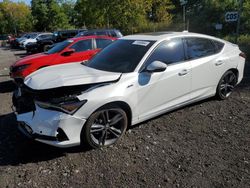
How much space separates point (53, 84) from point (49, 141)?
32.0 inches

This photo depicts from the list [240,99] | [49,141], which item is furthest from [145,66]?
[240,99]

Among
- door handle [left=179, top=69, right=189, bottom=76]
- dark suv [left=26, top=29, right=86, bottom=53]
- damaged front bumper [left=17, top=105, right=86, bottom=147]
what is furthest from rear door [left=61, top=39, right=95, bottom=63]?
dark suv [left=26, top=29, right=86, bottom=53]

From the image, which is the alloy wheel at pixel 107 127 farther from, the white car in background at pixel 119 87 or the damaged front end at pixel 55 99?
the damaged front end at pixel 55 99

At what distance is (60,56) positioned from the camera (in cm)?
812

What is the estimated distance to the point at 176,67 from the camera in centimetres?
451

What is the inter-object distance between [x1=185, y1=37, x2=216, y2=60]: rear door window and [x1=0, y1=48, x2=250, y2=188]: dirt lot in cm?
120

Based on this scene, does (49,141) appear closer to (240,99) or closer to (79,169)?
(79,169)

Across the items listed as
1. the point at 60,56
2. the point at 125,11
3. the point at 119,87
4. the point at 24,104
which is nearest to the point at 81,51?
the point at 60,56

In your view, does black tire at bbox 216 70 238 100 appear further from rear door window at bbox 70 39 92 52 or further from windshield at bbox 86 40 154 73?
rear door window at bbox 70 39 92 52

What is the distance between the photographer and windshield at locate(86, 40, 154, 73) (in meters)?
4.23

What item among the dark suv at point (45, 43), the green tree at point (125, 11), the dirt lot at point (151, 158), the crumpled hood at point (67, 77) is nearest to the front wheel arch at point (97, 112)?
the dirt lot at point (151, 158)

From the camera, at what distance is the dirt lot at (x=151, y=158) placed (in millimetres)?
3174

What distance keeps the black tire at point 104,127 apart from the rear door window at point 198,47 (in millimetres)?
1837

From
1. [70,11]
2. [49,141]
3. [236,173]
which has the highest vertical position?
[70,11]
